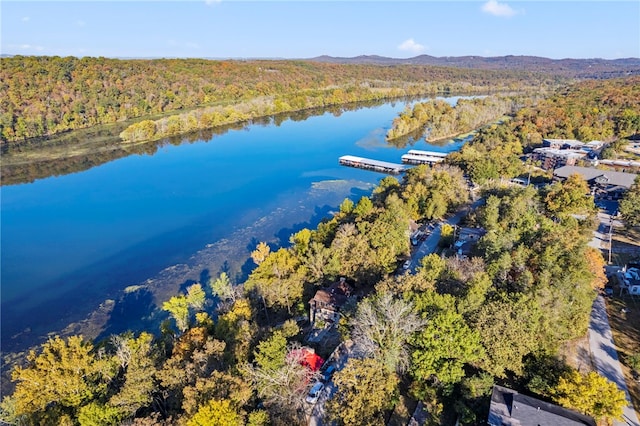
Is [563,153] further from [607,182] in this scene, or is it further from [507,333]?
[507,333]

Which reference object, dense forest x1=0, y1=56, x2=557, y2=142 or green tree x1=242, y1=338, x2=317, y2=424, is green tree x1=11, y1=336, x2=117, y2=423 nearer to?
green tree x1=242, y1=338, x2=317, y2=424

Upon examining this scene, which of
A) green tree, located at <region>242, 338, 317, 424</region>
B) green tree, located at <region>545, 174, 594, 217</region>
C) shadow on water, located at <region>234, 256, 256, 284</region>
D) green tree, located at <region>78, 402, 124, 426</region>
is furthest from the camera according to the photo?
green tree, located at <region>545, 174, 594, 217</region>

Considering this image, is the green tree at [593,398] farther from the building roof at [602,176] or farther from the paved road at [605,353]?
the building roof at [602,176]

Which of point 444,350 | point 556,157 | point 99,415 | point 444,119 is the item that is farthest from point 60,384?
point 444,119

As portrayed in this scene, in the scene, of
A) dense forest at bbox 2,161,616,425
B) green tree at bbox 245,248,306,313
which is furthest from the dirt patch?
green tree at bbox 245,248,306,313

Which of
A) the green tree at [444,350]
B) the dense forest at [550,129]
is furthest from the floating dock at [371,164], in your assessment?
the green tree at [444,350]

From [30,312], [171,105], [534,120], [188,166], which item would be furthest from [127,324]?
[171,105]
